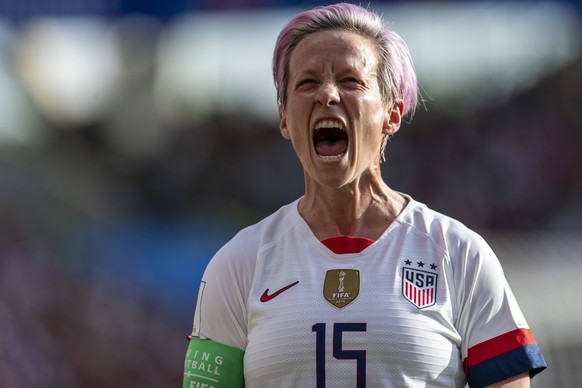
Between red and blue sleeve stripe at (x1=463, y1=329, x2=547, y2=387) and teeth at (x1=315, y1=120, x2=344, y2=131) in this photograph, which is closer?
red and blue sleeve stripe at (x1=463, y1=329, x2=547, y2=387)

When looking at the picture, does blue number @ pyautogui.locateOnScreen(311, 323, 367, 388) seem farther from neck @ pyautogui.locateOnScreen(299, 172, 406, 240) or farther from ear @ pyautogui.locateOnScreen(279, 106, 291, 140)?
ear @ pyautogui.locateOnScreen(279, 106, 291, 140)

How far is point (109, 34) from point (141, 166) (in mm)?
1525

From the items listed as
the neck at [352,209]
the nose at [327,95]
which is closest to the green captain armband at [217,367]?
the neck at [352,209]

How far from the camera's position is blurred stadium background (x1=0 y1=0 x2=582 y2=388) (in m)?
10.1

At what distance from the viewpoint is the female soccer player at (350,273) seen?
100 inches

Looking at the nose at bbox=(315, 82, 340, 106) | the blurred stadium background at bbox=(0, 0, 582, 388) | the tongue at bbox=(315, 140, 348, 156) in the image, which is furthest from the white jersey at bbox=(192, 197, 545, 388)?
the blurred stadium background at bbox=(0, 0, 582, 388)

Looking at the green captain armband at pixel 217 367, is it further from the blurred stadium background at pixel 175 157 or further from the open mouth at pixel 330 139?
the blurred stadium background at pixel 175 157

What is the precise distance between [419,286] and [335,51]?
688 millimetres

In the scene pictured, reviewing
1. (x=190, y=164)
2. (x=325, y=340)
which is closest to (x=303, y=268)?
(x=325, y=340)

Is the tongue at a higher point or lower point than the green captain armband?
higher

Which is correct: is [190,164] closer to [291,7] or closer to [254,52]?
[254,52]

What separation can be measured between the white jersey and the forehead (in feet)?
1.49

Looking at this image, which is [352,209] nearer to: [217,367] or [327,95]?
[327,95]

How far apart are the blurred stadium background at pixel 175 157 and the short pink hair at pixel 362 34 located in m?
6.62
